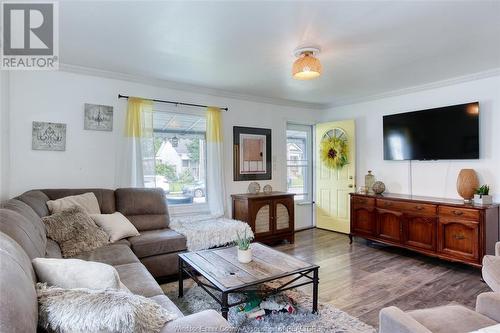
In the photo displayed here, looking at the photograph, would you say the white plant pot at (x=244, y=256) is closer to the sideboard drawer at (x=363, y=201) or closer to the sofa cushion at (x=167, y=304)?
the sofa cushion at (x=167, y=304)

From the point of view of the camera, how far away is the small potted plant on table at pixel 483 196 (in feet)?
10.7

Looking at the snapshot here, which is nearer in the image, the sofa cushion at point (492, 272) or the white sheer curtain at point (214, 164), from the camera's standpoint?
the sofa cushion at point (492, 272)

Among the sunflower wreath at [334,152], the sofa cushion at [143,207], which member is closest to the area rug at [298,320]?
the sofa cushion at [143,207]

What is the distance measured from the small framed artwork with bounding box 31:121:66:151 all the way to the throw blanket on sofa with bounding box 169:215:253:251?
1.61 metres

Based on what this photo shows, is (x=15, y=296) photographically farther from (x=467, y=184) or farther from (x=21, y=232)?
(x=467, y=184)

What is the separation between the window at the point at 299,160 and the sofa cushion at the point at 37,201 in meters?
3.79

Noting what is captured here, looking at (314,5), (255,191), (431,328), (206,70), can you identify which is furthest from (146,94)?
(431,328)

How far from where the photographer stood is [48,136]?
126 inches

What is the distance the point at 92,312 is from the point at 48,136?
2988 mm

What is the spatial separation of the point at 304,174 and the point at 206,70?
3032mm

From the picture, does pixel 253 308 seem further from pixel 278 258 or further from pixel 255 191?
pixel 255 191

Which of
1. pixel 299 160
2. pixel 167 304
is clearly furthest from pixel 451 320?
pixel 299 160

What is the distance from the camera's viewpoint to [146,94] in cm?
382

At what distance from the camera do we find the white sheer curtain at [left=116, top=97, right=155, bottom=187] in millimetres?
3605
